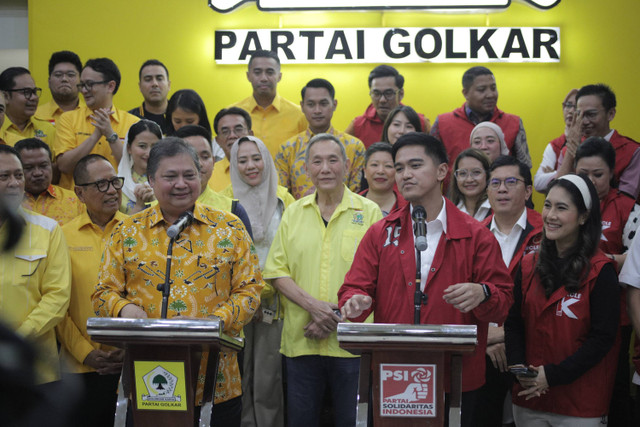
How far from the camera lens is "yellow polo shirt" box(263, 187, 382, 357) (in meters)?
4.20

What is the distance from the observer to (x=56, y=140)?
5.86m

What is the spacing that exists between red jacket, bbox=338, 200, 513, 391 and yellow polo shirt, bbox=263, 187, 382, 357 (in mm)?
856

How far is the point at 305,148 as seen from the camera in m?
5.87

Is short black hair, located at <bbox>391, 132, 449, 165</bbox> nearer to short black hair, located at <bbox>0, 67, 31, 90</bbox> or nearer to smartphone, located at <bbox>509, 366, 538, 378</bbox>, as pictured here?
smartphone, located at <bbox>509, 366, 538, 378</bbox>

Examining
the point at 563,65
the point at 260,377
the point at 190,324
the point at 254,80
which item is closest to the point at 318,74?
the point at 254,80

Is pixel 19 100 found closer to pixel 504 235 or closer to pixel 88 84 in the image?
pixel 88 84

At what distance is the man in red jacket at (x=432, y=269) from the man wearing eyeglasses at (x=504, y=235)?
2.66ft

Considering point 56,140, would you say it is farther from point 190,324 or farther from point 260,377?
point 190,324

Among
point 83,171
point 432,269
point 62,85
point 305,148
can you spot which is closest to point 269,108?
point 305,148

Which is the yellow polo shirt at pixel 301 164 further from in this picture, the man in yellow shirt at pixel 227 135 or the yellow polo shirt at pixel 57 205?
the yellow polo shirt at pixel 57 205

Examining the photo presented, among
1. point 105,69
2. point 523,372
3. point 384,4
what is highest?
point 384,4

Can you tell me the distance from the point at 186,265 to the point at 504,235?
205 cm

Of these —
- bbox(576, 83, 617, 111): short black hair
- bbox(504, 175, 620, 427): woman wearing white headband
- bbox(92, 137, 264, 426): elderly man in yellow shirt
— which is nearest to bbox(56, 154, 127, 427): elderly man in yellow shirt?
bbox(92, 137, 264, 426): elderly man in yellow shirt

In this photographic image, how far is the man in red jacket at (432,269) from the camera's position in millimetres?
3223
